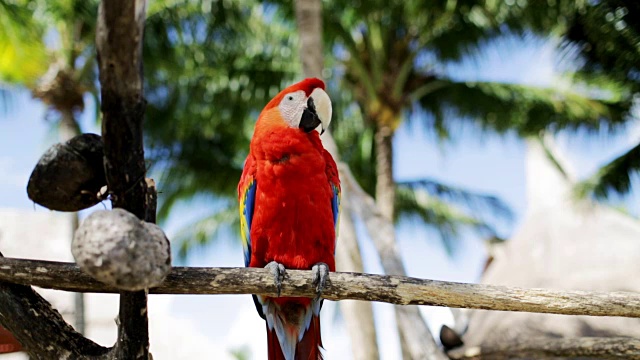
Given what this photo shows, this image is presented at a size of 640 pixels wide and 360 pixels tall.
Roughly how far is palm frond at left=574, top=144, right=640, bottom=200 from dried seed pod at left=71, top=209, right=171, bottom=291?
6.83m

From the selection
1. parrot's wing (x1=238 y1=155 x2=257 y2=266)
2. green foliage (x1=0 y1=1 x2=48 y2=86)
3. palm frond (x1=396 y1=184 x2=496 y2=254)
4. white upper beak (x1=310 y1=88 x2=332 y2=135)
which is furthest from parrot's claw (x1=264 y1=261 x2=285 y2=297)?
palm frond (x1=396 y1=184 x2=496 y2=254)

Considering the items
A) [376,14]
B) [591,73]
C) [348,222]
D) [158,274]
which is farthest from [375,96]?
[158,274]

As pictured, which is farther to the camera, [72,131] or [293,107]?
[72,131]

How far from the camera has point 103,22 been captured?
1.33 metres

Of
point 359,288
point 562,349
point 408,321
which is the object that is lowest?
point 562,349

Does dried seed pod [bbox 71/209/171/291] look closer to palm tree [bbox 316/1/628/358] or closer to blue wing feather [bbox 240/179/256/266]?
blue wing feather [bbox 240/179/256/266]

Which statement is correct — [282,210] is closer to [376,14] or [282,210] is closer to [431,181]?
[376,14]

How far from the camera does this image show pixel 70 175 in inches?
65.1

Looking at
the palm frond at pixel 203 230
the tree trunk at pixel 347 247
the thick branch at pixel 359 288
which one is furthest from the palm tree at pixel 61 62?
the thick branch at pixel 359 288

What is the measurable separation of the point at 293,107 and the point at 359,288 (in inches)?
34.5

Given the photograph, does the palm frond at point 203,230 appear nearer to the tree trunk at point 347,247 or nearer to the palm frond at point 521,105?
the palm frond at point 521,105

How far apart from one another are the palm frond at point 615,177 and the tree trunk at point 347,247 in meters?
3.78

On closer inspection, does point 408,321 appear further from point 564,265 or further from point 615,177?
point 615,177

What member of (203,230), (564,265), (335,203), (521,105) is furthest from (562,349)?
(203,230)
